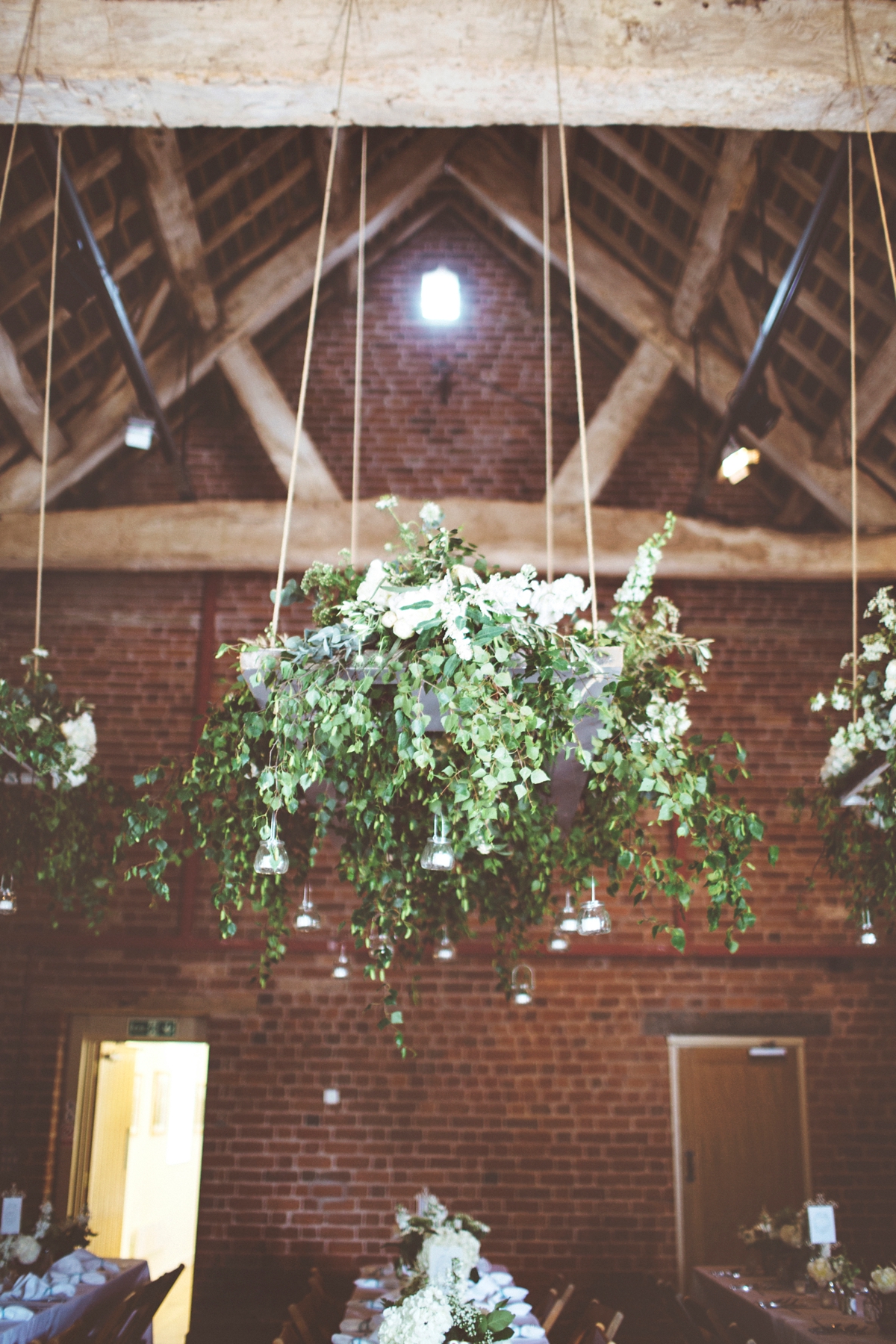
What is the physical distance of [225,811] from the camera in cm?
323

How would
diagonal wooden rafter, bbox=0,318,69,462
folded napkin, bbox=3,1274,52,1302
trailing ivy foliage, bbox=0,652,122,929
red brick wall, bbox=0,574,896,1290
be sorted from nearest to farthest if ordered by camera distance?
trailing ivy foliage, bbox=0,652,122,929, folded napkin, bbox=3,1274,52,1302, diagonal wooden rafter, bbox=0,318,69,462, red brick wall, bbox=0,574,896,1290

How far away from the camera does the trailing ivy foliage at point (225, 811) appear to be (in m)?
2.89

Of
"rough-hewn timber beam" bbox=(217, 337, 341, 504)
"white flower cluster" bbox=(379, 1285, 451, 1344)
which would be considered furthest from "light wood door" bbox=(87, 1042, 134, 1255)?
"white flower cluster" bbox=(379, 1285, 451, 1344)

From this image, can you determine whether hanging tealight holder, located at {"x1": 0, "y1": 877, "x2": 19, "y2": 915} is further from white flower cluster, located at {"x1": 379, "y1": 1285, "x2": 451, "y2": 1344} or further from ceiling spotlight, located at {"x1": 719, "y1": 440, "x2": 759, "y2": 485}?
ceiling spotlight, located at {"x1": 719, "y1": 440, "x2": 759, "y2": 485}

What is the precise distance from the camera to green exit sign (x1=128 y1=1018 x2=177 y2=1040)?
647cm

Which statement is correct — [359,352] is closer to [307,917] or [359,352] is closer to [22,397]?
[307,917]

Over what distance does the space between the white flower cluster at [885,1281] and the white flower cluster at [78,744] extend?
387cm

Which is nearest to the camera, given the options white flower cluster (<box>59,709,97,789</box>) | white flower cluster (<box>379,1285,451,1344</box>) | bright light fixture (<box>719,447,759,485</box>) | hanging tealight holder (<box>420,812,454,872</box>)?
hanging tealight holder (<box>420,812,454,872</box>)

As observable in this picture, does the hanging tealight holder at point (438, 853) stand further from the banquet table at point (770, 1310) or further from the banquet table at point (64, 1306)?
the banquet table at point (64, 1306)

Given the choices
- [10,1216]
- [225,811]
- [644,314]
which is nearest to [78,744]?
[225,811]

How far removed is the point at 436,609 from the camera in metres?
2.41

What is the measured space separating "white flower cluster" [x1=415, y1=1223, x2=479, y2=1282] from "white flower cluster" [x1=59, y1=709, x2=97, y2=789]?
2.40 meters

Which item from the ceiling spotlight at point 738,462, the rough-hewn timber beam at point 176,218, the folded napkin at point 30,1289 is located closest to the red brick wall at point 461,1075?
the folded napkin at point 30,1289

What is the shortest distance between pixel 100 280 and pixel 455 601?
3.86 metres
